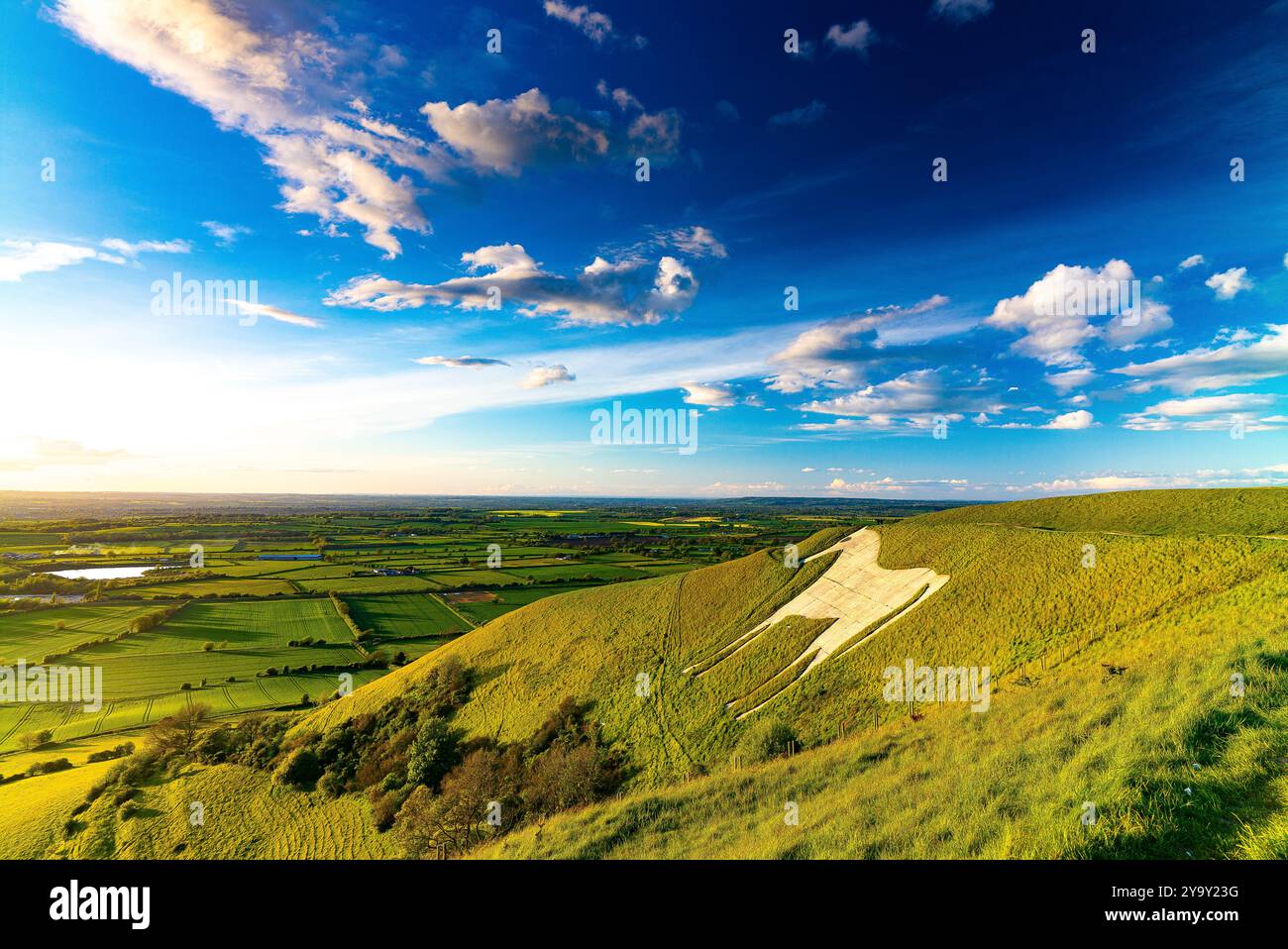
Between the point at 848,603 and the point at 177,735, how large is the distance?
64471 millimetres

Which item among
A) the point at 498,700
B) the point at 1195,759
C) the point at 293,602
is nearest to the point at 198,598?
the point at 293,602

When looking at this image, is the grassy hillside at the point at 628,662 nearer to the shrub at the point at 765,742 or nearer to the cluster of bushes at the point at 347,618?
the shrub at the point at 765,742

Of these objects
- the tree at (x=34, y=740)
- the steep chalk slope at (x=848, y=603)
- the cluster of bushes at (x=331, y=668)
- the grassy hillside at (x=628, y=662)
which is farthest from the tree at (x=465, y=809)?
the tree at (x=34, y=740)

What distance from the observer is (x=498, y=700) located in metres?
43.1

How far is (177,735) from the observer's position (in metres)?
48.0

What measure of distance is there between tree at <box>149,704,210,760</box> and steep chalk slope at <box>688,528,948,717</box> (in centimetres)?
5026

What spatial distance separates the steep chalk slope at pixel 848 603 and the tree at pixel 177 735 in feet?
165

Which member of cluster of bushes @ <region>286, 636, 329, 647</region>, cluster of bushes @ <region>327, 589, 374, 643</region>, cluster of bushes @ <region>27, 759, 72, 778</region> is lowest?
cluster of bushes @ <region>27, 759, 72, 778</region>

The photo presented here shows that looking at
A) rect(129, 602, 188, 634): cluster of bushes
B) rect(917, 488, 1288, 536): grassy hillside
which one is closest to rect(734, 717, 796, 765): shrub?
rect(917, 488, 1288, 536): grassy hillside

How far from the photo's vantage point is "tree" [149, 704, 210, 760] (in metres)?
46.6

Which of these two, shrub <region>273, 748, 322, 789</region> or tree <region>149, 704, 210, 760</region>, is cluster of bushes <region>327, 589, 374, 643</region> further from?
shrub <region>273, 748, 322, 789</region>

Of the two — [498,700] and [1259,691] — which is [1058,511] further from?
[498,700]

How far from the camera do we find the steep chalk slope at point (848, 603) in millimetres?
34094
